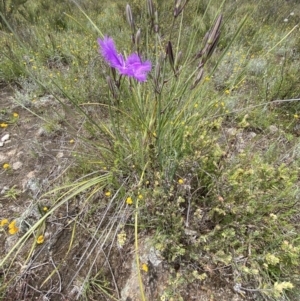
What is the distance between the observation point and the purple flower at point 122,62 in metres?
0.66

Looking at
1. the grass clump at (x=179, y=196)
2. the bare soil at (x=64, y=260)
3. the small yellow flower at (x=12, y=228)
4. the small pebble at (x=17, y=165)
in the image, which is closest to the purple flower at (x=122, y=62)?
the grass clump at (x=179, y=196)

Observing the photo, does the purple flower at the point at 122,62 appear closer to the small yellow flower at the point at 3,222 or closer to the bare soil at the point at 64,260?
the bare soil at the point at 64,260

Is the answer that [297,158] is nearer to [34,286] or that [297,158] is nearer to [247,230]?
[247,230]

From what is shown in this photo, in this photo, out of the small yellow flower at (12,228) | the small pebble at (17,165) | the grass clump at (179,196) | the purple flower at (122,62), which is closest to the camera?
the purple flower at (122,62)

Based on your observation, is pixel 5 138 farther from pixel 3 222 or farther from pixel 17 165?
pixel 3 222

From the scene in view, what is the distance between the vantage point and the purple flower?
26.0 inches

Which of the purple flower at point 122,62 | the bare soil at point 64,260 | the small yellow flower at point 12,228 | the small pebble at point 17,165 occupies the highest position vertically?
the purple flower at point 122,62

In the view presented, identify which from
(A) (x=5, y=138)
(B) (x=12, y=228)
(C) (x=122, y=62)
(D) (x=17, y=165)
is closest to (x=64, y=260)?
(B) (x=12, y=228)

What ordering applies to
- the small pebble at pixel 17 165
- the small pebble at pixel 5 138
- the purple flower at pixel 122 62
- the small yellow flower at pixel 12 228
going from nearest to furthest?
the purple flower at pixel 122 62
the small yellow flower at pixel 12 228
the small pebble at pixel 17 165
the small pebble at pixel 5 138

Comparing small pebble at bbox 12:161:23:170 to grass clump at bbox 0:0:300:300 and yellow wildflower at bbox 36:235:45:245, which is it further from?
yellow wildflower at bbox 36:235:45:245

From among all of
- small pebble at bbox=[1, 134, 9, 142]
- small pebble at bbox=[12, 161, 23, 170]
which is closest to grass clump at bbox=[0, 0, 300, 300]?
small pebble at bbox=[12, 161, 23, 170]

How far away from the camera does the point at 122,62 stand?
2.29 feet

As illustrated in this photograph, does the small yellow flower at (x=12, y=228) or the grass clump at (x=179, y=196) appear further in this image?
the small yellow flower at (x=12, y=228)

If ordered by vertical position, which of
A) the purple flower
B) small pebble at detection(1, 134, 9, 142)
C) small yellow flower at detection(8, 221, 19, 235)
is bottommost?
small yellow flower at detection(8, 221, 19, 235)
